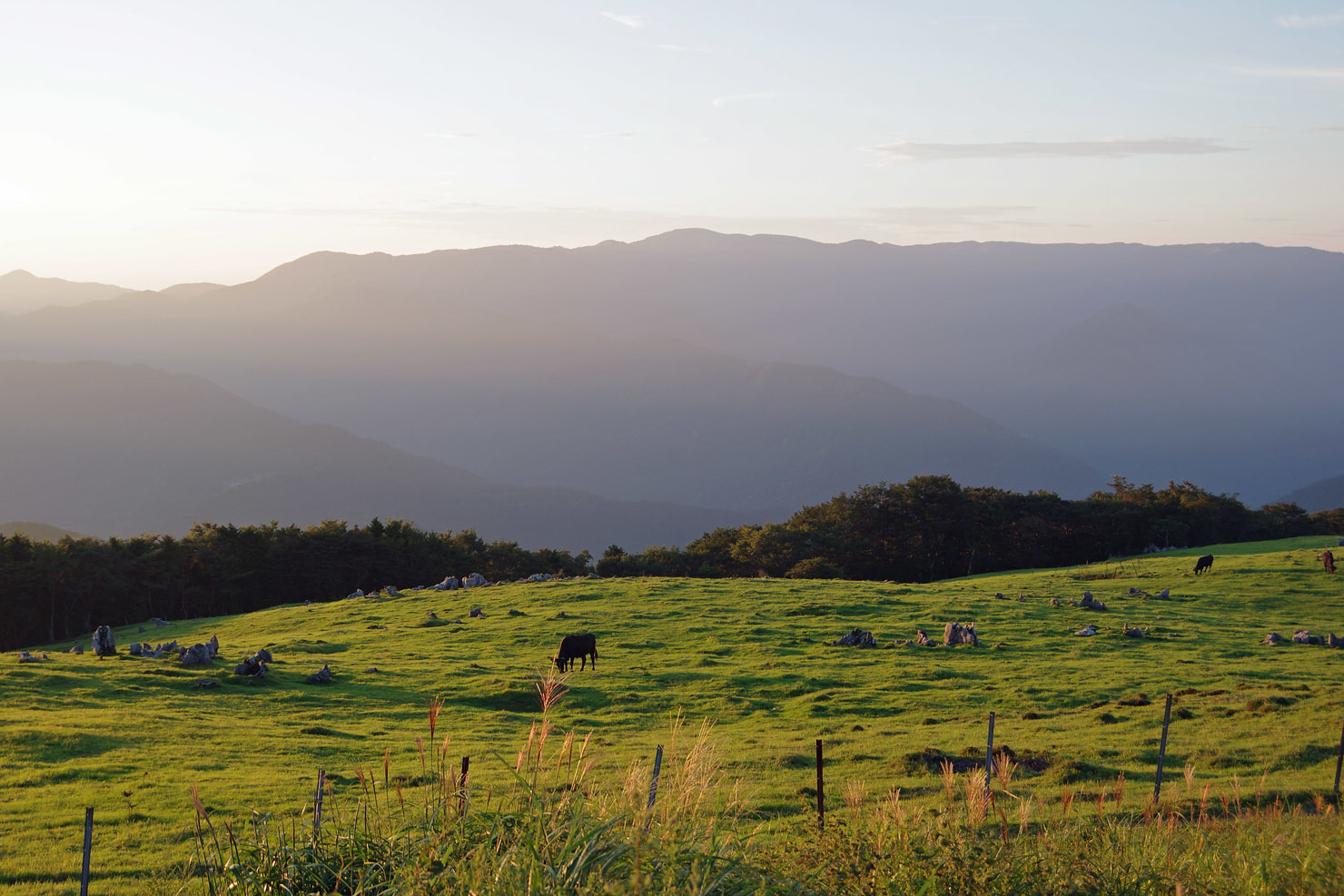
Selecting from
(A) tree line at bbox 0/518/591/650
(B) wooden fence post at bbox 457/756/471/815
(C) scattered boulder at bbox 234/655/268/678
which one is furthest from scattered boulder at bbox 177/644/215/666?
(A) tree line at bbox 0/518/591/650

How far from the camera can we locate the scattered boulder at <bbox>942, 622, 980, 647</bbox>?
36.1 meters

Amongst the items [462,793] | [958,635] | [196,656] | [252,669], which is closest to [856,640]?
[958,635]

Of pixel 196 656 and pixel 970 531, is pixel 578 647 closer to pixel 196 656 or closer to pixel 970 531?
pixel 196 656

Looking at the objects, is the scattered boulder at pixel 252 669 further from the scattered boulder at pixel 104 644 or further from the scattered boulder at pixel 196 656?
the scattered boulder at pixel 104 644

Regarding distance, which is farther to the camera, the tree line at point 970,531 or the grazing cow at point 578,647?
the tree line at point 970,531

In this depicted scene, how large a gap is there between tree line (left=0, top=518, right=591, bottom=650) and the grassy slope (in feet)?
60.4

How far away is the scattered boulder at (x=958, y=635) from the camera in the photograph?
36.1 m

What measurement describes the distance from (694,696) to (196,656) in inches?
699

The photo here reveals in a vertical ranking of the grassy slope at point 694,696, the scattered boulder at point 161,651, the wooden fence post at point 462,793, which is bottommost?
the grassy slope at point 694,696

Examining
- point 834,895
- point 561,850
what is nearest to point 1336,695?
point 834,895

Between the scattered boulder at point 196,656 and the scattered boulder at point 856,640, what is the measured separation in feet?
77.4

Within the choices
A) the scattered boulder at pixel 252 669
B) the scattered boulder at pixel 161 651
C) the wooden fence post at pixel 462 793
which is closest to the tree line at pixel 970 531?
the scattered boulder at pixel 161 651

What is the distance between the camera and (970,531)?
80812 mm

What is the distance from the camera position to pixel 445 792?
7539 millimetres
